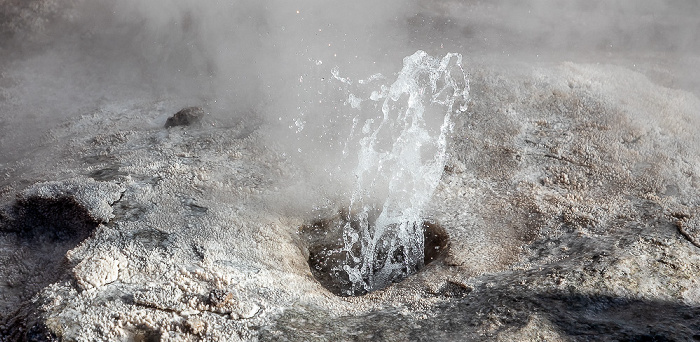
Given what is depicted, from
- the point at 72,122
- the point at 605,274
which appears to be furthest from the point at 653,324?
the point at 72,122

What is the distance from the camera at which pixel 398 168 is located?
287cm

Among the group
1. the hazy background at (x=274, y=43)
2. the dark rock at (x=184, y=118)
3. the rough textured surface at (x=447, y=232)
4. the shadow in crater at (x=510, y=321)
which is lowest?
the shadow in crater at (x=510, y=321)

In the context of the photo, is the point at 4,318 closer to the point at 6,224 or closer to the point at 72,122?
the point at 6,224

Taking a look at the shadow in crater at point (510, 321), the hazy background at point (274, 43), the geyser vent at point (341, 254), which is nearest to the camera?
the shadow in crater at point (510, 321)

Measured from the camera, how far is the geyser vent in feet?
7.91

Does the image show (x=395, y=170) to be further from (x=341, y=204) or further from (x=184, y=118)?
(x=184, y=118)

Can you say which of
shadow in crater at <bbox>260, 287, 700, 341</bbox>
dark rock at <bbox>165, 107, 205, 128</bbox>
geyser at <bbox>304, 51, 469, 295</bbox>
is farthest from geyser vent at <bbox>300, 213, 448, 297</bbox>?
dark rock at <bbox>165, 107, 205, 128</bbox>

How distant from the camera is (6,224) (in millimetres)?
2246

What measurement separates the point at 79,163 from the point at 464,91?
2089 millimetres

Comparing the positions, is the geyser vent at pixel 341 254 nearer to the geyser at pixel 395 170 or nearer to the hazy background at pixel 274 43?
the geyser at pixel 395 170

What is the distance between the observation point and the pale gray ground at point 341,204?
1756 mm

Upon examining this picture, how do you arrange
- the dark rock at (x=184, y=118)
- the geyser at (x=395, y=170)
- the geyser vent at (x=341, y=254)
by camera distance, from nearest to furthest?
the geyser vent at (x=341, y=254)
the geyser at (x=395, y=170)
the dark rock at (x=184, y=118)

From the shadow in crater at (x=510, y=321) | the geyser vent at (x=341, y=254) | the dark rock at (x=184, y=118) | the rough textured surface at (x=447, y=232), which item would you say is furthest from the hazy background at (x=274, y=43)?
the shadow in crater at (x=510, y=321)

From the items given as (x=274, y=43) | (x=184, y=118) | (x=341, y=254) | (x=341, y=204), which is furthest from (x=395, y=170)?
(x=274, y=43)
